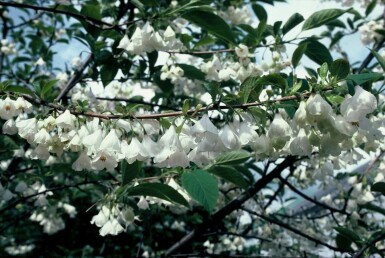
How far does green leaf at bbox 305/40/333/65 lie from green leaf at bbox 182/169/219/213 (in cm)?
153

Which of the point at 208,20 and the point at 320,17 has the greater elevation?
the point at 208,20

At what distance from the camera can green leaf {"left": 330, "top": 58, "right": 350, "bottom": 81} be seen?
1.44m

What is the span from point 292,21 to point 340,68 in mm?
1471

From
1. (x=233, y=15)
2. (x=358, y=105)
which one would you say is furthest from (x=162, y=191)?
(x=233, y=15)

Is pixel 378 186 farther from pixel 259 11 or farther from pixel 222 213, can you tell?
pixel 259 11

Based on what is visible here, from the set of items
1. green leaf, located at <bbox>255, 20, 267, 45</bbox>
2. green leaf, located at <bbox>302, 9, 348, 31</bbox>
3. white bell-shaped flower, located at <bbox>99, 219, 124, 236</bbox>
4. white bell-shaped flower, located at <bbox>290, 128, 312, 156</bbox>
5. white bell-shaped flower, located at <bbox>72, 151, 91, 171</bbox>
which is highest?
green leaf, located at <bbox>255, 20, 267, 45</bbox>

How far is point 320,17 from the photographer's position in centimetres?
272

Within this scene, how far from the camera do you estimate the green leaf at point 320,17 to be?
2.63 meters

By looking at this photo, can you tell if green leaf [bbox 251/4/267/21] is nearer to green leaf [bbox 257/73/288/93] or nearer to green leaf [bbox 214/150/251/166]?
green leaf [bbox 214/150/251/166]

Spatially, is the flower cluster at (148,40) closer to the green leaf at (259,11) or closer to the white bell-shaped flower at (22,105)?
the green leaf at (259,11)

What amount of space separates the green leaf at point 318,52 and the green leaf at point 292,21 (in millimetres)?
196

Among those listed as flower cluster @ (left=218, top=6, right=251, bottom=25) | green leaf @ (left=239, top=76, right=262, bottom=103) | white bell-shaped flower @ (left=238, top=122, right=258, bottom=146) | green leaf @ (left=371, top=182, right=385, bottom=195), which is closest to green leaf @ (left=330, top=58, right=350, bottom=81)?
green leaf @ (left=239, top=76, right=262, bottom=103)

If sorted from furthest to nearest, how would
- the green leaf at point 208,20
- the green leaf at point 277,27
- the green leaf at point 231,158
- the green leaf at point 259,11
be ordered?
the green leaf at point 259,11 → the green leaf at point 277,27 → the green leaf at point 208,20 → the green leaf at point 231,158

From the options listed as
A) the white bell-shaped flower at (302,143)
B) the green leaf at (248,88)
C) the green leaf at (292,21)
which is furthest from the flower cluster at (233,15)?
the green leaf at (248,88)
